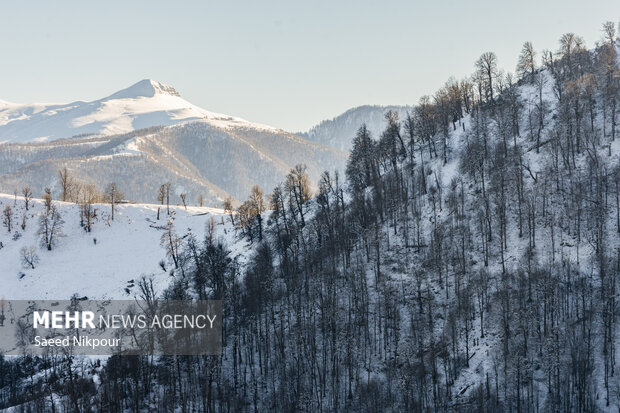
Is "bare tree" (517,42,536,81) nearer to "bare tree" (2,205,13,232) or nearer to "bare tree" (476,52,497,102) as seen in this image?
"bare tree" (476,52,497,102)

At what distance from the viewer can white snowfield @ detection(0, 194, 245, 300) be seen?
126500 mm

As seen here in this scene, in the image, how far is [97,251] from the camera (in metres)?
147

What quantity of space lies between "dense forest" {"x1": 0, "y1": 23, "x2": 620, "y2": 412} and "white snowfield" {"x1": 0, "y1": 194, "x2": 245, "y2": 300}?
1288 centimetres

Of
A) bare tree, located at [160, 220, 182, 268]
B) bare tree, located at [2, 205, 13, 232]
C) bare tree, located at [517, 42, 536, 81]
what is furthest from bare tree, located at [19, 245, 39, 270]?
bare tree, located at [517, 42, 536, 81]

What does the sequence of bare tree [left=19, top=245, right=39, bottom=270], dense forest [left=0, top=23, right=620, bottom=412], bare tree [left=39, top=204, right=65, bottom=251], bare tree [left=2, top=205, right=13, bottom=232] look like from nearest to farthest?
dense forest [left=0, top=23, right=620, bottom=412]
bare tree [left=19, top=245, right=39, bottom=270]
bare tree [left=39, top=204, right=65, bottom=251]
bare tree [left=2, top=205, right=13, bottom=232]

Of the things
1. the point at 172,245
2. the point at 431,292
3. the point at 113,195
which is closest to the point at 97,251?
the point at 172,245

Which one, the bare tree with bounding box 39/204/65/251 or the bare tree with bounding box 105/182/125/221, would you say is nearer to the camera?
the bare tree with bounding box 39/204/65/251

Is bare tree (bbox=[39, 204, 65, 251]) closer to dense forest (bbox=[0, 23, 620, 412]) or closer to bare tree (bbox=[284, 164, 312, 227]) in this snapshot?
dense forest (bbox=[0, 23, 620, 412])

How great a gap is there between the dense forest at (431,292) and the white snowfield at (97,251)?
42.2 feet

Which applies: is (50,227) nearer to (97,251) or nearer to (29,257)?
(29,257)

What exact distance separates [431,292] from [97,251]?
102789 mm

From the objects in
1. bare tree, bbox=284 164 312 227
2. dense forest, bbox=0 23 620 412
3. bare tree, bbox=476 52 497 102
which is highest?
bare tree, bbox=476 52 497 102

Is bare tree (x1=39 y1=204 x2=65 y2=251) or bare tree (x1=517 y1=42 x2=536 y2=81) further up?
bare tree (x1=517 y1=42 x2=536 y2=81)

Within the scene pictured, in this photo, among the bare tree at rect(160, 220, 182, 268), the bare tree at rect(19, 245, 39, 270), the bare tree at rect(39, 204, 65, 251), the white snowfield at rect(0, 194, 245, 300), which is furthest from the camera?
the bare tree at rect(39, 204, 65, 251)
